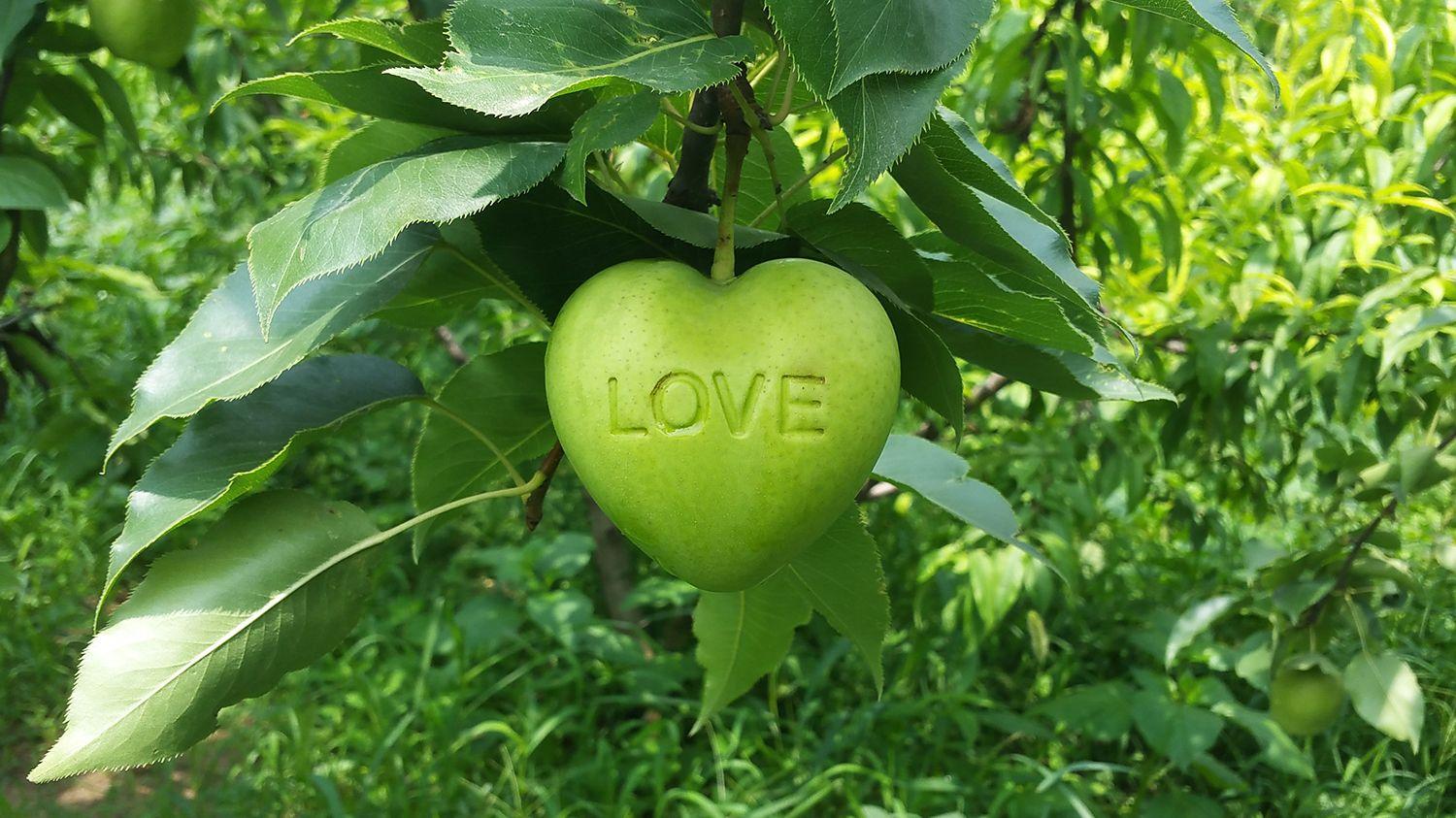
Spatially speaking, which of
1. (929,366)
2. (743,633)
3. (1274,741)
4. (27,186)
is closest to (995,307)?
(929,366)

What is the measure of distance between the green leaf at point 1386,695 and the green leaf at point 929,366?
4.76 ft

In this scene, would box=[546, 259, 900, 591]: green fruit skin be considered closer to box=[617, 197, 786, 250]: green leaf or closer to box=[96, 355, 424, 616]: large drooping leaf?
box=[617, 197, 786, 250]: green leaf

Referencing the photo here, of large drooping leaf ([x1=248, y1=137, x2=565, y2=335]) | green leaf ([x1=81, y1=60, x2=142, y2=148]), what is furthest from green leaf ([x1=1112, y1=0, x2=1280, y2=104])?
green leaf ([x1=81, y1=60, x2=142, y2=148])

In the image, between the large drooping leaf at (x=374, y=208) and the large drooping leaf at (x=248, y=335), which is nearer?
the large drooping leaf at (x=374, y=208)

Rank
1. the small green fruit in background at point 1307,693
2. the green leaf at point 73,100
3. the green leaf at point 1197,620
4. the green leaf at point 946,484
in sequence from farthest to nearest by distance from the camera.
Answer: the green leaf at point 1197,620 < the small green fruit in background at point 1307,693 < the green leaf at point 73,100 < the green leaf at point 946,484

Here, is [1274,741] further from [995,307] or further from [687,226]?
[687,226]

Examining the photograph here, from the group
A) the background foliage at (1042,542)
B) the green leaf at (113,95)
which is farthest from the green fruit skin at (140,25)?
the background foliage at (1042,542)

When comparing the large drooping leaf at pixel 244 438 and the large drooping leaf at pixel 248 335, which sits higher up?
the large drooping leaf at pixel 248 335

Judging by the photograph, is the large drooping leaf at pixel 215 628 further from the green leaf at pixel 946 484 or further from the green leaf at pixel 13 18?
the green leaf at pixel 13 18

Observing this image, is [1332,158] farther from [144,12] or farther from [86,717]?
[86,717]

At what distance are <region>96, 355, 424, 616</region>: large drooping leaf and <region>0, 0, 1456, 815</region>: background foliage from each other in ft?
3.68

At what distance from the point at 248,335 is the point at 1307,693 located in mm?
1769

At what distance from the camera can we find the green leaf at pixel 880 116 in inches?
16.8

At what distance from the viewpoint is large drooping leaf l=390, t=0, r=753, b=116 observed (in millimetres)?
425
